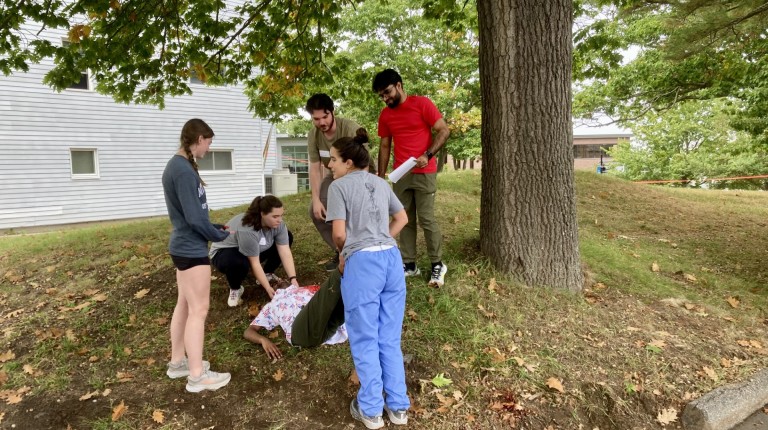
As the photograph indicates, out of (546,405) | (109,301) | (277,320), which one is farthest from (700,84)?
(109,301)

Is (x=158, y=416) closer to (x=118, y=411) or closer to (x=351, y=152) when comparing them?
(x=118, y=411)

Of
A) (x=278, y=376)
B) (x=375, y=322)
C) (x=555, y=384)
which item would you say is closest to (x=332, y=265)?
(x=278, y=376)

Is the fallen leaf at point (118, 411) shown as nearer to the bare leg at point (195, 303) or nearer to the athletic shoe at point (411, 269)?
the bare leg at point (195, 303)

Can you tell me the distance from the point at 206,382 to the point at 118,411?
22.9 inches

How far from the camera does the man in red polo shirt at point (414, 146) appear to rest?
14.0ft

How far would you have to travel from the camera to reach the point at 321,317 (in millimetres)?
3268

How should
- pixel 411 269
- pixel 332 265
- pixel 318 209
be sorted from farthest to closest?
1. pixel 332 265
2. pixel 411 269
3. pixel 318 209

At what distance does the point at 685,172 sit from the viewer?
26.6 metres

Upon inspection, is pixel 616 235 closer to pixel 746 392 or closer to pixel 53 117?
pixel 746 392

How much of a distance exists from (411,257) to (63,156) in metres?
12.7

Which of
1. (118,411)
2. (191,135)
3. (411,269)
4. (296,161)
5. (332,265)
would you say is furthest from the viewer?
(296,161)

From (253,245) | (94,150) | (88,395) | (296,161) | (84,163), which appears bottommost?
(88,395)

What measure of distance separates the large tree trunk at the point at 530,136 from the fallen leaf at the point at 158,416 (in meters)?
3.17

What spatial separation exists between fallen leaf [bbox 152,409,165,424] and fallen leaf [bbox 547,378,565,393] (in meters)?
2.67
